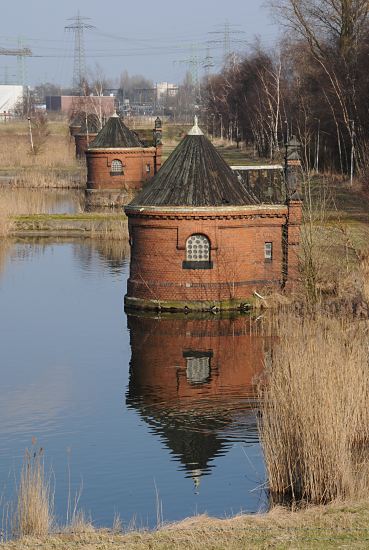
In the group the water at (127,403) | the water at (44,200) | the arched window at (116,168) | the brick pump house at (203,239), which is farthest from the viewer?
the arched window at (116,168)

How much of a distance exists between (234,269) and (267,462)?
49.6ft

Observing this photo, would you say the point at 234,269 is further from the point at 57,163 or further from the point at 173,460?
the point at 57,163

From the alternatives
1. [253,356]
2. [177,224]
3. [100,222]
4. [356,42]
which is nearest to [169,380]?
[253,356]

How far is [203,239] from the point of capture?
102ft

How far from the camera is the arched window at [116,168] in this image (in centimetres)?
6075

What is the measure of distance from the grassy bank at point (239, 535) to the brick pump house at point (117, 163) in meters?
46.7

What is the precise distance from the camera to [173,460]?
59.8ft

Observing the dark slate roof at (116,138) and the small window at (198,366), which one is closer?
the small window at (198,366)

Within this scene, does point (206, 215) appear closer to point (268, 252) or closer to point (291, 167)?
point (268, 252)

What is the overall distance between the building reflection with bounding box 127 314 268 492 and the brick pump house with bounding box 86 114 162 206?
3055cm

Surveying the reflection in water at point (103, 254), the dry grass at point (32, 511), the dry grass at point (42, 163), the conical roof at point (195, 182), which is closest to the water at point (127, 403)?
the dry grass at point (32, 511)

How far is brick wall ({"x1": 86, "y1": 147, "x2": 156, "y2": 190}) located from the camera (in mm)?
60500

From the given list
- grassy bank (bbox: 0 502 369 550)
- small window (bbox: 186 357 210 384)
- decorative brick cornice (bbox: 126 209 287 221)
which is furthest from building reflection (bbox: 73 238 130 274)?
grassy bank (bbox: 0 502 369 550)

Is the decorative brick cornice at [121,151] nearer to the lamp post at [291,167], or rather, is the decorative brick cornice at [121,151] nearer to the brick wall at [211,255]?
the lamp post at [291,167]
